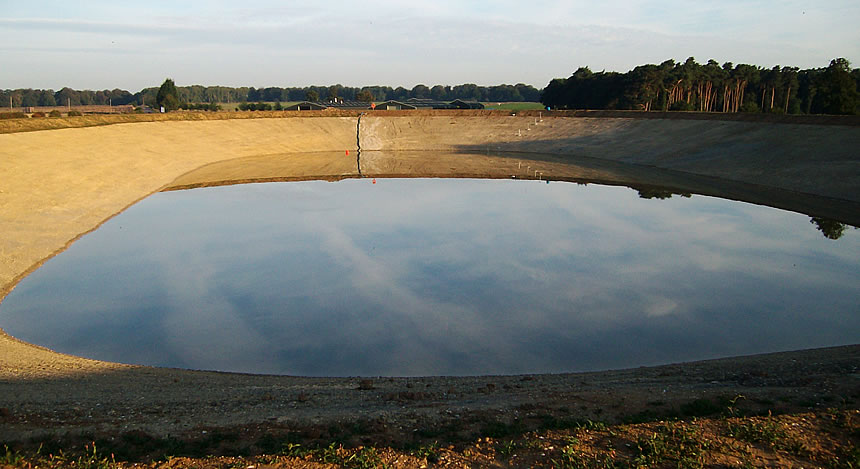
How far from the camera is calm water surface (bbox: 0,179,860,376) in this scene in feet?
43.8

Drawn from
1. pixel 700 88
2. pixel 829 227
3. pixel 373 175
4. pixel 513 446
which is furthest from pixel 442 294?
pixel 700 88

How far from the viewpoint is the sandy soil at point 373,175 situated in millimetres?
9039

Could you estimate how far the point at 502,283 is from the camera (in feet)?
59.4

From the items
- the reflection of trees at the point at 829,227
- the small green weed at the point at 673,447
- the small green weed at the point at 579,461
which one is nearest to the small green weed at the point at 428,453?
the small green weed at the point at 579,461

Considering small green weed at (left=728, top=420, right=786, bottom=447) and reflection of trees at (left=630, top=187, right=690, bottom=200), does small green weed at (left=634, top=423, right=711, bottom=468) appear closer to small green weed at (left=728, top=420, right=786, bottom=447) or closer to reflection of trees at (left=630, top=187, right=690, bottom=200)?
small green weed at (left=728, top=420, right=786, bottom=447)

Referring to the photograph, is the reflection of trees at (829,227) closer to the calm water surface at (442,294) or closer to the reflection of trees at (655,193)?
the calm water surface at (442,294)

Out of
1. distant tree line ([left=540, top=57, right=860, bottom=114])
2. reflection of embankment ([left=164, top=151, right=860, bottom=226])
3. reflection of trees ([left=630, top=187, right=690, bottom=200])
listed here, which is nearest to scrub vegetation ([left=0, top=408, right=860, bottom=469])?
reflection of embankment ([left=164, top=151, right=860, bottom=226])

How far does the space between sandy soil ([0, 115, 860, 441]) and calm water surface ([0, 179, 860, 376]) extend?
124cm

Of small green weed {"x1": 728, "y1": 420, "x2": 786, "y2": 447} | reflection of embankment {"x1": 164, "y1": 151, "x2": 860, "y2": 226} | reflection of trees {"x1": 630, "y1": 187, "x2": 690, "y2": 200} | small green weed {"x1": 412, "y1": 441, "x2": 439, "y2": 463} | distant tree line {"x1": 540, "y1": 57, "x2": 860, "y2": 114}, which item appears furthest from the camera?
distant tree line {"x1": 540, "y1": 57, "x2": 860, "y2": 114}

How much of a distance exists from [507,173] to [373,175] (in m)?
10.0

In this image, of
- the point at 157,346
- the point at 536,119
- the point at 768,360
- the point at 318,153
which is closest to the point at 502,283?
the point at 768,360

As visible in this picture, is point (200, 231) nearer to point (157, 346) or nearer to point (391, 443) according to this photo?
point (157, 346)

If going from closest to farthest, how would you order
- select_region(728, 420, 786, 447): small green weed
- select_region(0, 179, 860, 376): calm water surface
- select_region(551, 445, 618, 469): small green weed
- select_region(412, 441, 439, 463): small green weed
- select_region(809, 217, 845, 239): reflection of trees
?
select_region(551, 445, 618, 469): small green weed → select_region(412, 441, 439, 463): small green weed → select_region(728, 420, 786, 447): small green weed → select_region(0, 179, 860, 376): calm water surface → select_region(809, 217, 845, 239): reflection of trees

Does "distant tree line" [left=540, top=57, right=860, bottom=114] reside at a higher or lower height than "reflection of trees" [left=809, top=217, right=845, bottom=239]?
higher
